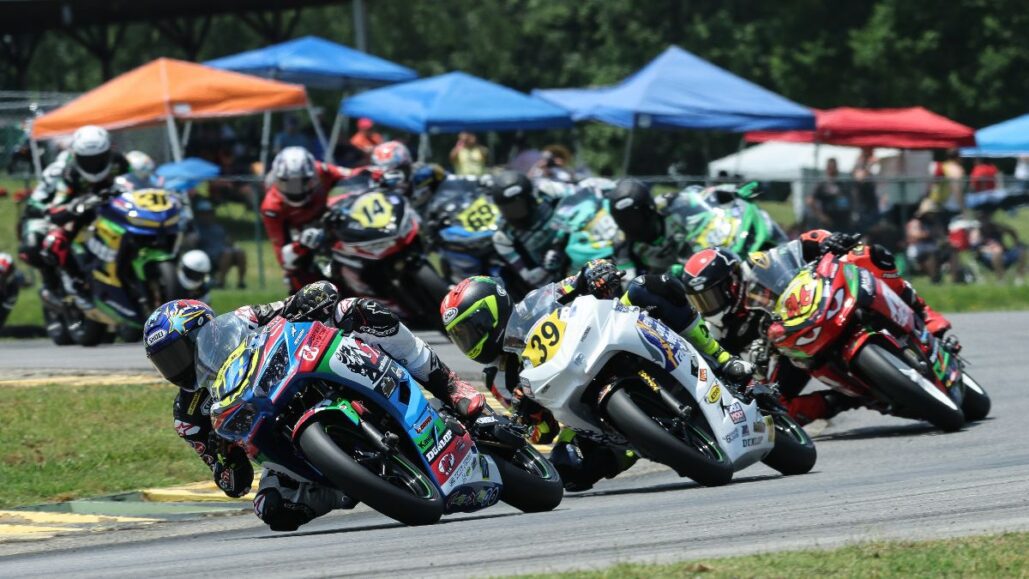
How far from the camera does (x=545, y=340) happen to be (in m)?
8.93

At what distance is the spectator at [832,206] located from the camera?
1952cm

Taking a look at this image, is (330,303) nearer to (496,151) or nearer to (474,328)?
(474,328)

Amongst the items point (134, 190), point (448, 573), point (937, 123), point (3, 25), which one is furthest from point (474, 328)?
point (3, 25)

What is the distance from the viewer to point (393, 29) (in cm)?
5103

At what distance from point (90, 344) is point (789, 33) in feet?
101

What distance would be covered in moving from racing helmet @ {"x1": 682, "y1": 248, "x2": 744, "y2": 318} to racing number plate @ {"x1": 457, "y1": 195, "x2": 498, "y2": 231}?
6.00 m

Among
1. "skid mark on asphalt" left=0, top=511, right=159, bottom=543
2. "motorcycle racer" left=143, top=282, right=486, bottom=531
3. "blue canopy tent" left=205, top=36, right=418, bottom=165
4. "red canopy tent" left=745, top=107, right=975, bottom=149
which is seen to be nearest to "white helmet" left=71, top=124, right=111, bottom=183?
"skid mark on asphalt" left=0, top=511, right=159, bottom=543

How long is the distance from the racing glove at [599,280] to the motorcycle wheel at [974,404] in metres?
2.99

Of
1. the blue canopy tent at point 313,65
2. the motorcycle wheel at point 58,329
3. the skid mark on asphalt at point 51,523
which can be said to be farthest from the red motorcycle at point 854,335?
the blue canopy tent at point 313,65

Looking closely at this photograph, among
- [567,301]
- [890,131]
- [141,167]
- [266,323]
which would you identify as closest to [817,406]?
[567,301]

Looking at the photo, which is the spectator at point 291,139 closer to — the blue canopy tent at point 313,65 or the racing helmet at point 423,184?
the blue canopy tent at point 313,65

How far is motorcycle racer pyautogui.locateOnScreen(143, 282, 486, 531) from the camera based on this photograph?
8414 mm

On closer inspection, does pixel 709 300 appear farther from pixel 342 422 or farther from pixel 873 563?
pixel 873 563

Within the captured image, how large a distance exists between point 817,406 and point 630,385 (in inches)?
100
